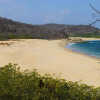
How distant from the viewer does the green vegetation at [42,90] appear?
4.22 metres

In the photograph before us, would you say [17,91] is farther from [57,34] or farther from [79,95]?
[57,34]

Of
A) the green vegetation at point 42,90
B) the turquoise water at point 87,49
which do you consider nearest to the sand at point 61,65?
the green vegetation at point 42,90

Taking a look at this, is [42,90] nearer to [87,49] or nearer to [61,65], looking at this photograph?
[61,65]

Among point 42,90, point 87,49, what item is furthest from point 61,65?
point 87,49

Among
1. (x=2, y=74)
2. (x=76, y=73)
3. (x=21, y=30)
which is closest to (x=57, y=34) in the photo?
(x=21, y=30)

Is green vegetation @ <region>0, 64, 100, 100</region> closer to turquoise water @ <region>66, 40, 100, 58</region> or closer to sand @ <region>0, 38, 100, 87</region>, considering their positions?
sand @ <region>0, 38, 100, 87</region>

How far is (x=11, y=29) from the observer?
7406cm

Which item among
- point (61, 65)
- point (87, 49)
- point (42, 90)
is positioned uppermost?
point (42, 90)

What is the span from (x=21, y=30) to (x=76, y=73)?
221 feet

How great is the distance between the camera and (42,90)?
171 inches

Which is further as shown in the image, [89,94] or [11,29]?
[11,29]

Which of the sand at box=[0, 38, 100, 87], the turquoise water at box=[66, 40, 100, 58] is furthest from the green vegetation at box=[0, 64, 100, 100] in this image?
the turquoise water at box=[66, 40, 100, 58]

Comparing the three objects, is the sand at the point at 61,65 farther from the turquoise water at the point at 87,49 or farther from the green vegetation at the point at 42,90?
the turquoise water at the point at 87,49

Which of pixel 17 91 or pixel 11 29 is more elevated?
pixel 11 29
